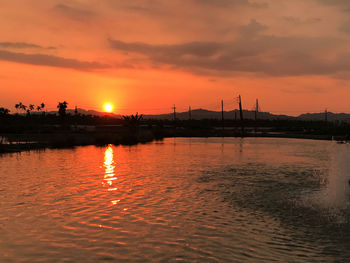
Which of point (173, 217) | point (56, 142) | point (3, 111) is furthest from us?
point (3, 111)

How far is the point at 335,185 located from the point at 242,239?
12184 mm

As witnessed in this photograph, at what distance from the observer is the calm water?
372 inches

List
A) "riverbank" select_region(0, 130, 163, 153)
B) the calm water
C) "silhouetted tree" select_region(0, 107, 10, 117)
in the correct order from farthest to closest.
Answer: "silhouetted tree" select_region(0, 107, 10, 117)
"riverbank" select_region(0, 130, 163, 153)
the calm water

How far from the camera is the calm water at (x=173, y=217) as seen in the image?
9.45m

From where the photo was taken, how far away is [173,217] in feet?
42.4

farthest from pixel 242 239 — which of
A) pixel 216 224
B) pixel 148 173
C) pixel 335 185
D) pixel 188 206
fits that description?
pixel 148 173

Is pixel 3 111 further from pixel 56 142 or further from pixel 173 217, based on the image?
pixel 173 217

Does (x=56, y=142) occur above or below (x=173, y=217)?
above

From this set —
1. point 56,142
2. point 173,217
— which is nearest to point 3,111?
point 56,142

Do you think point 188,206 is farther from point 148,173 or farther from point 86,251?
point 148,173

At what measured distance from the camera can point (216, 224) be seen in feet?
39.3

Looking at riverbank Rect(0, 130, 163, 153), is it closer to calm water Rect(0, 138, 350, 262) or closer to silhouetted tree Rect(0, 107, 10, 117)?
calm water Rect(0, 138, 350, 262)

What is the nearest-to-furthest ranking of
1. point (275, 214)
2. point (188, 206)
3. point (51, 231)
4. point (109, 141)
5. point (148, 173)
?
point (51, 231) → point (275, 214) → point (188, 206) → point (148, 173) → point (109, 141)

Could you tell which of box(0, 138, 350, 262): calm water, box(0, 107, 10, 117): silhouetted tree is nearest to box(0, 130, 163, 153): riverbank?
box(0, 138, 350, 262): calm water
